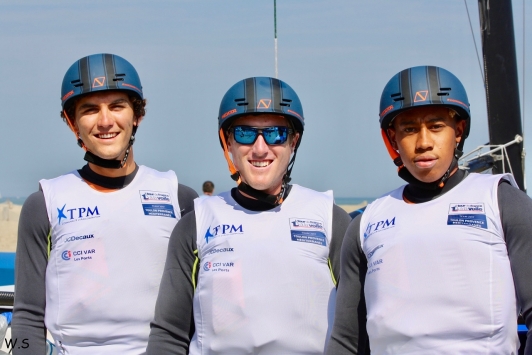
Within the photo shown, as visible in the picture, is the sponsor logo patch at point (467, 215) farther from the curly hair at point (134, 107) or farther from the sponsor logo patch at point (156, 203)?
the curly hair at point (134, 107)

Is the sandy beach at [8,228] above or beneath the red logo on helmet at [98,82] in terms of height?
beneath

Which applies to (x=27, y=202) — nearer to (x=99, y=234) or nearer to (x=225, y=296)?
(x=99, y=234)

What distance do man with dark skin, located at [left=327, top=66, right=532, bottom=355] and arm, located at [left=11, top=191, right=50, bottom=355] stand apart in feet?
4.55

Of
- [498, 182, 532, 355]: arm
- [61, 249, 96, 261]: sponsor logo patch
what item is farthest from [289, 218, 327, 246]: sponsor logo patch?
[61, 249, 96, 261]: sponsor logo patch

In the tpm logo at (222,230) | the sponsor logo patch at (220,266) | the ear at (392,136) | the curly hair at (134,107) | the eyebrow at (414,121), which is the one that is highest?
the curly hair at (134,107)

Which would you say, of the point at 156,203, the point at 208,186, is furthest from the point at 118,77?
the point at 208,186

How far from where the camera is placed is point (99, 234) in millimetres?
4230

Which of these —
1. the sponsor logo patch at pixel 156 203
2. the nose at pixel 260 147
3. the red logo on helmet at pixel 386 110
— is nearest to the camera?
the red logo on helmet at pixel 386 110

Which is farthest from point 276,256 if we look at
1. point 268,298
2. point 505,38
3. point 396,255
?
point 505,38

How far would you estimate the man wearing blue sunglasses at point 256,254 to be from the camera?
3863 millimetres

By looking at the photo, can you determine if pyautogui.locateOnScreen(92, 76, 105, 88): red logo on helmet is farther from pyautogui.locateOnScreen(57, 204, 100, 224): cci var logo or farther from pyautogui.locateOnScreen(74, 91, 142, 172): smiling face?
pyautogui.locateOnScreen(57, 204, 100, 224): cci var logo

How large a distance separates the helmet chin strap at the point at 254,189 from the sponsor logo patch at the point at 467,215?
0.83 meters

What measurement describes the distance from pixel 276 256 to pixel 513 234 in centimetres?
102

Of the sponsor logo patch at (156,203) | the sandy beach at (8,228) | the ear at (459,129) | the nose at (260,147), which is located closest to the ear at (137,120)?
the sponsor logo patch at (156,203)
